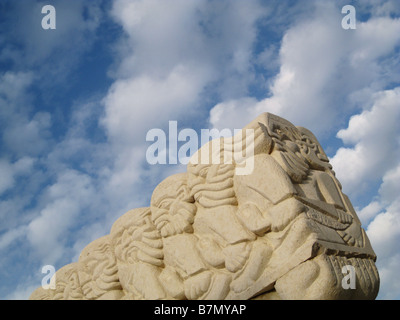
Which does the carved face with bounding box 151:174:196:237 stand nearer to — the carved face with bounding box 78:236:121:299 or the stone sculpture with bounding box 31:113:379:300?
the stone sculpture with bounding box 31:113:379:300

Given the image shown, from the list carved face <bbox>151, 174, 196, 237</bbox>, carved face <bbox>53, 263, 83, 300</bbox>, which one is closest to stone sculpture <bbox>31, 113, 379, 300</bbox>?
carved face <bbox>151, 174, 196, 237</bbox>

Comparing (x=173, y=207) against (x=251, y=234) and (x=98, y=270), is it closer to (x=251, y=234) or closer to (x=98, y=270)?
(x=251, y=234)

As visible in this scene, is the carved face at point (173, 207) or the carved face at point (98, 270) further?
the carved face at point (98, 270)

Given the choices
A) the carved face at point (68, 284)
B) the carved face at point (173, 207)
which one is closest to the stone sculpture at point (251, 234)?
the carved face at point (173, 207)

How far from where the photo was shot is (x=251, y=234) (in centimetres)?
330

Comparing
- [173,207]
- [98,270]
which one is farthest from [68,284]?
[173,207]

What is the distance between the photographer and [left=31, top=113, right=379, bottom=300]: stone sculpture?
3.01 meters

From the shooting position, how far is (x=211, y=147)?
3.94 meters

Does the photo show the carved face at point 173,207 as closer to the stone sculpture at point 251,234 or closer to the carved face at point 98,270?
the stone sculpture at point 251,234

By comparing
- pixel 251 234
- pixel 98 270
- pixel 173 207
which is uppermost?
pixel 173 207

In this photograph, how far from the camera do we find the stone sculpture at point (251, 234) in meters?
3.01
